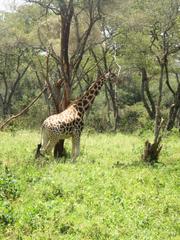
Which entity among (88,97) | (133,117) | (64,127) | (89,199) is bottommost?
(89,199)

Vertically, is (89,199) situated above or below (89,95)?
below

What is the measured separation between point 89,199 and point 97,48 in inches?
861

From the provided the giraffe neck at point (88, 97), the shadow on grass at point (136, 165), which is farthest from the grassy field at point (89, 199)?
the giraffe neck at point (88, 97)

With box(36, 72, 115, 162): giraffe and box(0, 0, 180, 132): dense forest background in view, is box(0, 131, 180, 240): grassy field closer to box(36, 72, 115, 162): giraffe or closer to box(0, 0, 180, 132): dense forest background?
box(36, 72, 115, 162): giraffe

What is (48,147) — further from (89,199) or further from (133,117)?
(133,117)

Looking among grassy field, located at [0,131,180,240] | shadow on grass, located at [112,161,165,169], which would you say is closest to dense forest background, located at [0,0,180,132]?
shadow on grass, located at [112,161,165,169]

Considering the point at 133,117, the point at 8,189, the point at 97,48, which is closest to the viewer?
the point at 8,189

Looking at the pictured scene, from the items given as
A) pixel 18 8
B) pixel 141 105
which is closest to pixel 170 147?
pixel 18 8

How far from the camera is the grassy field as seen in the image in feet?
23.3

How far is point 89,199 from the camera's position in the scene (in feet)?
28.3

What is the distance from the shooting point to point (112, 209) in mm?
8000

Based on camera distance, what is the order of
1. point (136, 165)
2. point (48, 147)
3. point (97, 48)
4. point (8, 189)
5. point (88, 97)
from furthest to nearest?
point (97, 48)
point (88, 97)
point (48, 147)
point (136, 165)
point (8, 189)

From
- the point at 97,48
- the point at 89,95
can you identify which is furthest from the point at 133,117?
the point at 89,95

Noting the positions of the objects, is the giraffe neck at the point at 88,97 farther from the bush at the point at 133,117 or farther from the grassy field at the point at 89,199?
the bush at the point at 133,117
